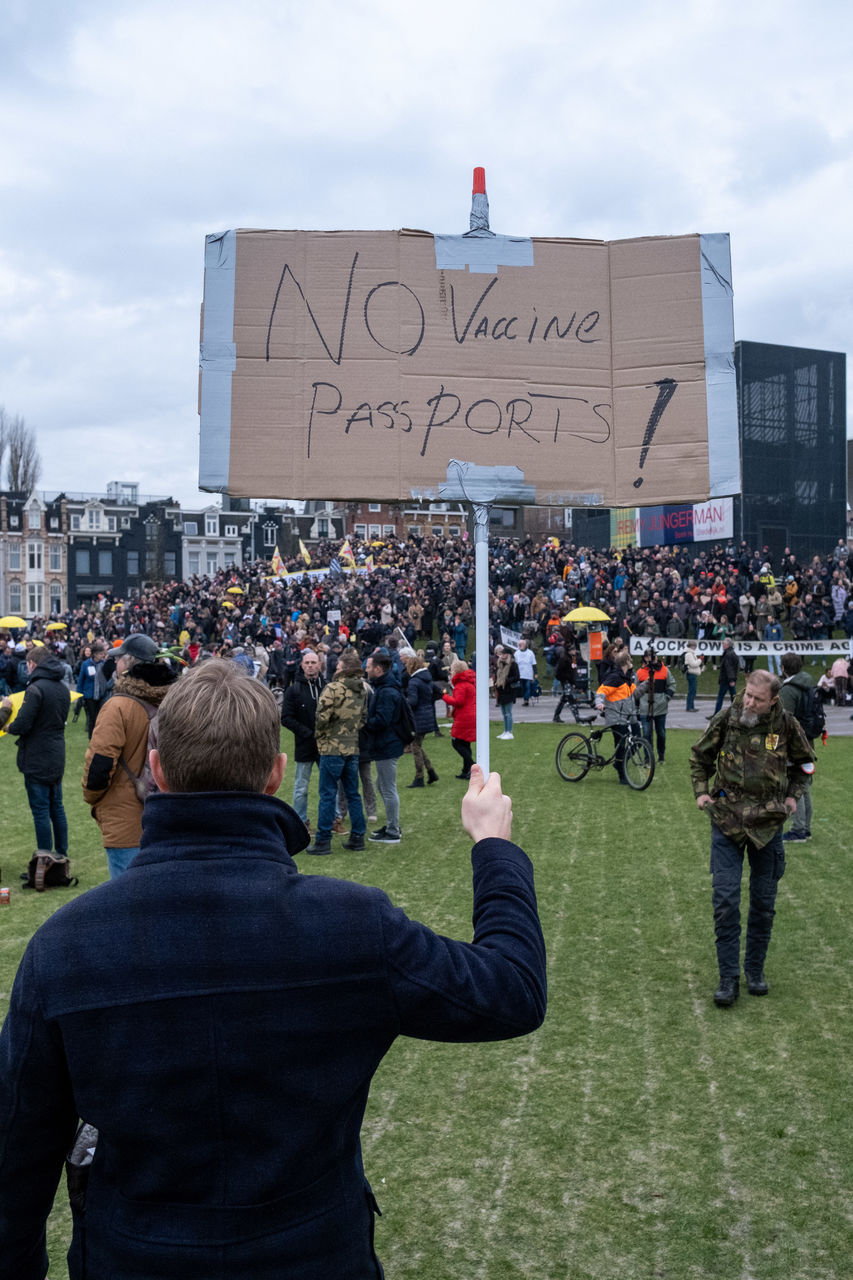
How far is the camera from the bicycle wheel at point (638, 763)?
1336 centimetres

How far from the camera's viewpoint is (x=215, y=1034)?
1.49 meters

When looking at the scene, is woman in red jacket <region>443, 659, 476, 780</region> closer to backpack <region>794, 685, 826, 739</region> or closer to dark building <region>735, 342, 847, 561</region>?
backpack <region>794, 685, 826, 739</region>

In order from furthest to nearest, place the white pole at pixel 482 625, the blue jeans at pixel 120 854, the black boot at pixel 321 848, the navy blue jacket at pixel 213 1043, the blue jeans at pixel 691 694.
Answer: the blue jeans at pixel 691 694
the black boot at pixel 321 848
the blue jeans at pixel 120 854
the white pole at pixel 482 625
the navy blue jacket at pixel 213 1043

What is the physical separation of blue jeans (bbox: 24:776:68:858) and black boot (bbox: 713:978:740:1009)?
5.32m

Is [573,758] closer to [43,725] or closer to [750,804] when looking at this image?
[43,725]

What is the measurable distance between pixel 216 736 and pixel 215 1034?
1.44 feet

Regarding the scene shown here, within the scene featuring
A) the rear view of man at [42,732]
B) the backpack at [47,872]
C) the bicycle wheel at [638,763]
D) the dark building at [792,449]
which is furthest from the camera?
the dark building at [792,449]

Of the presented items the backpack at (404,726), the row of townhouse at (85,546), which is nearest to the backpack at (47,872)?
the backpack at (404,726)

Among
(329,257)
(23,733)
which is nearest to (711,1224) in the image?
(329,257)

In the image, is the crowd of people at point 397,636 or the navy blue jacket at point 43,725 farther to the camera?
the crowd of people at point 397,636

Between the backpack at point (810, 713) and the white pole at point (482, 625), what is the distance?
642 centimetres

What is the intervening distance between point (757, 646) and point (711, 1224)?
2208 cm

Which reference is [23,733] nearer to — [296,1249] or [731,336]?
[731,336]

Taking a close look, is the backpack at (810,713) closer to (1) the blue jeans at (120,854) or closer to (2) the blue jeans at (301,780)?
(2) the blue jeans at (301,780)
